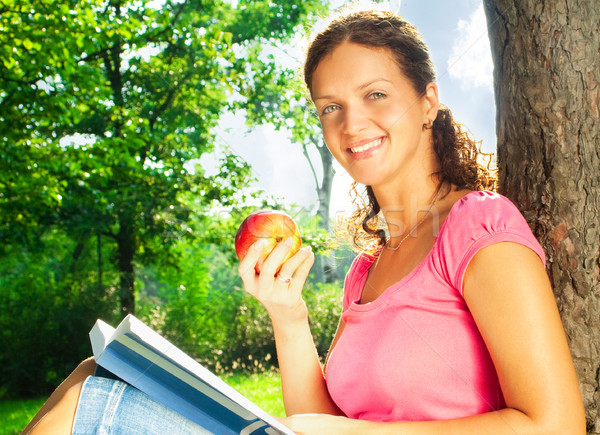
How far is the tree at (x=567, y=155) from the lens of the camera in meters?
1.64

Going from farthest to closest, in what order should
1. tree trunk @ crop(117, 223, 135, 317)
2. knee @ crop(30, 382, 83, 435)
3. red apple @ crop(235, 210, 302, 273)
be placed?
tree trunk @ crop(117, 223, 135, 317)
red apple @ crop(235, 210, 302, 273)
knee @ crop(30, 382, 83, 435)

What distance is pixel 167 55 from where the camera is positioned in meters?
11.2

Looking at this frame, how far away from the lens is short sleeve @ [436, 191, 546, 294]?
4.42 feet

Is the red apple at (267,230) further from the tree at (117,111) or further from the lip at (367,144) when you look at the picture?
the tree at (117,111)

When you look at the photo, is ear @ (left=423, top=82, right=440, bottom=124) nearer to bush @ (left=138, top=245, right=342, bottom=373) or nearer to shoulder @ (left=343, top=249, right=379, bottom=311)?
shoulder @ (left=343, top=249, right=379, bottom=311)

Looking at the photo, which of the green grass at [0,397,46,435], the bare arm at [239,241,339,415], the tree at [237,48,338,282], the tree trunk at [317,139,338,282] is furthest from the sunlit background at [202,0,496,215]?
the green grass at [0,397,46,435]

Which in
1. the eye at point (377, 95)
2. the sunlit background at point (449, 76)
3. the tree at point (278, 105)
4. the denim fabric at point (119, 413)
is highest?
the tree at point (278, 105)

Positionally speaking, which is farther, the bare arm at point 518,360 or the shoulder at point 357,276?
the shoulder at point 357,276

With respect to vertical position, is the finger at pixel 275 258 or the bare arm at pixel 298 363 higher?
the finger at pixel 275 258

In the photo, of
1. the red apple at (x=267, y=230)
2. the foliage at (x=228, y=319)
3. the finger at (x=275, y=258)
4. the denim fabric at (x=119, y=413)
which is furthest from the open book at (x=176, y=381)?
the foliage at (x=228, y=319)

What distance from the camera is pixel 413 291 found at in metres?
1.50

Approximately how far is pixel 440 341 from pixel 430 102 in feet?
2.69

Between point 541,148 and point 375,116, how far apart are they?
52cm

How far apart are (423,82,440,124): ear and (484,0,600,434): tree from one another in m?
0.26
